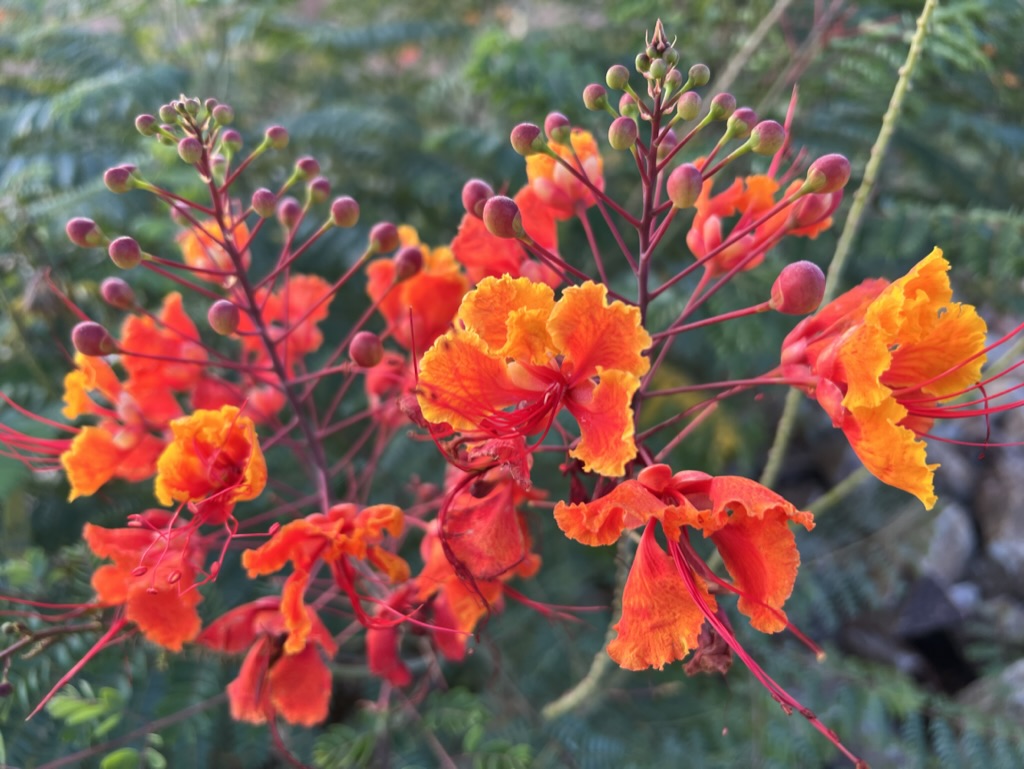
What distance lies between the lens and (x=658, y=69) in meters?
0.96

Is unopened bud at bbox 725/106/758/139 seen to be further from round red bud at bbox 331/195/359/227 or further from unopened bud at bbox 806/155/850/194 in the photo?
round red bud at bbox 331/195/359/227

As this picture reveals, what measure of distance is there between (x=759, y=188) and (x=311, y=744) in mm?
1593

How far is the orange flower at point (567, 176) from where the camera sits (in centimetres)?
125

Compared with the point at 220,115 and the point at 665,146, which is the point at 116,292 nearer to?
the point at 220,115

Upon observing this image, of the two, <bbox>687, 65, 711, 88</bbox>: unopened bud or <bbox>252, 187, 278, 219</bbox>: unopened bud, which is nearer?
<bbox>687, 65, 711, 88</bbox>: unopened bud

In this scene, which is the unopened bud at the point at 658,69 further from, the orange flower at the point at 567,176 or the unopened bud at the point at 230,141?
the unopened bud at the point at 230,141

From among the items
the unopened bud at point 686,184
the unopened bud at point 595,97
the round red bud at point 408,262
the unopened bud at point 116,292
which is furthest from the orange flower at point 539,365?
the unopened bud at point 116,292

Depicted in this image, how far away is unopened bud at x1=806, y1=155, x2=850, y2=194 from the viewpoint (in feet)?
3.41

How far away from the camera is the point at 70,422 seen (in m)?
1.79

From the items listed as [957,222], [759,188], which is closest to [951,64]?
[957,222]

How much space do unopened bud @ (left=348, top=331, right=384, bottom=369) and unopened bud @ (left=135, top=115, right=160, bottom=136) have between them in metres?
0.41

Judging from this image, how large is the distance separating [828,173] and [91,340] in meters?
1.08

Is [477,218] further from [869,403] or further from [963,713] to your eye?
[963,713]

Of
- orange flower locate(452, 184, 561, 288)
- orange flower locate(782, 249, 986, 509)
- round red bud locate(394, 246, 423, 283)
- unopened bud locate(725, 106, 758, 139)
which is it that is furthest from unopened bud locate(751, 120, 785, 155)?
round red bud locate(394, 246, 423, 283)
